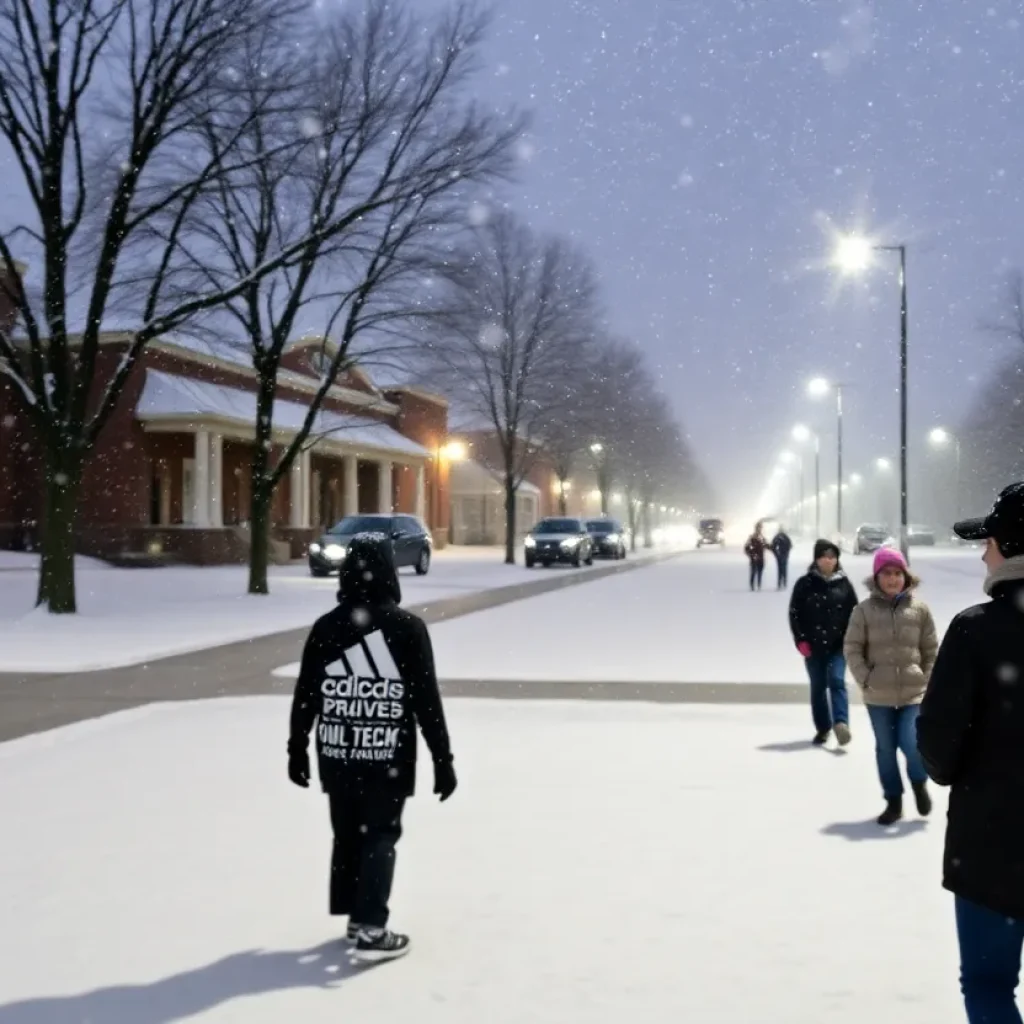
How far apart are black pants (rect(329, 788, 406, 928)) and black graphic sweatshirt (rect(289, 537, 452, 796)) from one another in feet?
0.20

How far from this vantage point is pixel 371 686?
16.5 feet

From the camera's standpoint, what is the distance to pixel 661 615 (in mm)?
23719

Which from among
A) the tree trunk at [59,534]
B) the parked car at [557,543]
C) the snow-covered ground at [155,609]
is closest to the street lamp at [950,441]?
the parked car at [557,543]

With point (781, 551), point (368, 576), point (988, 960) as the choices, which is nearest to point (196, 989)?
point (368, 576)

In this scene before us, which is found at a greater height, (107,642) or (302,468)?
(302,468)

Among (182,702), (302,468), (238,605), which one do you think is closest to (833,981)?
(182,702)

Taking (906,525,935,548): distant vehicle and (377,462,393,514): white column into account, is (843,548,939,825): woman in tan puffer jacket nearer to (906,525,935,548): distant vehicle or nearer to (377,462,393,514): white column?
(377,462,393,514): white column

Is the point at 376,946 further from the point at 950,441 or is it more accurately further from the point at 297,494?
the point at 950,441

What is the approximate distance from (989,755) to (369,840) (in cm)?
246

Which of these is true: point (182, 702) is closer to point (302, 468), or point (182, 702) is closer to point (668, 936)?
point (668, 936)

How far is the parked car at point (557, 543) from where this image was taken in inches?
1879

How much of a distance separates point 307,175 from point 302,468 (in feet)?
75.2

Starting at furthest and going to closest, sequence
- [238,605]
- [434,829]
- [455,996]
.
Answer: [238,605], [434,829], [455,996]

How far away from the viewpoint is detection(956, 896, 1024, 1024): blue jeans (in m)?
3.34
